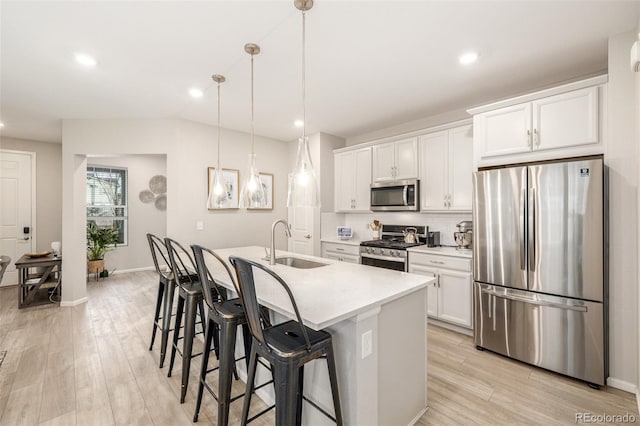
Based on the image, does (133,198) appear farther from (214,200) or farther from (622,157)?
(622,157)

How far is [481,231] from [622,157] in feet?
3.61

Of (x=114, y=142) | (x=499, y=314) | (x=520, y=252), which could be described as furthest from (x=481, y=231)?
(x=114, y=142)

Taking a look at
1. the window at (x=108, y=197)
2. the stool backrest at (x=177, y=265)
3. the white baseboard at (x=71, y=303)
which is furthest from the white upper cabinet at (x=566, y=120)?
the window at (x=108, y=197)

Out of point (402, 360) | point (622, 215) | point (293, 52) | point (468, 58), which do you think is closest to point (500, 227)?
point (622, 215)

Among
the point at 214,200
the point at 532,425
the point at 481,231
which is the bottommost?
the point at 532,425

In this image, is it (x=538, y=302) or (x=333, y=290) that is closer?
(x=333, y=290)

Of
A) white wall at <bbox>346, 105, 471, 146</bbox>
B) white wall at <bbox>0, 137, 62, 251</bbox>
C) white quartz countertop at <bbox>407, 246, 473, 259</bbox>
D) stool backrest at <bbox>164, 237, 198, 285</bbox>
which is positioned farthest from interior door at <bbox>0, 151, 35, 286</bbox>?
white quartz countertop at <bbox>407, 246, 473, 259</bbox>

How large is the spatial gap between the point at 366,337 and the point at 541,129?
2.43 meters

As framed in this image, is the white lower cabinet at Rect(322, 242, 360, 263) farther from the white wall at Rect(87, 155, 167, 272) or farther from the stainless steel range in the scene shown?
the white wall at Rect(87, 155, 167, 272)

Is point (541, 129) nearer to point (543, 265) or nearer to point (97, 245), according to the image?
point (543, 265)

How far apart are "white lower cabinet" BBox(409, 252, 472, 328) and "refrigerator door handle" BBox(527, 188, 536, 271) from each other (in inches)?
25.4

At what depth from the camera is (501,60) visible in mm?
2504

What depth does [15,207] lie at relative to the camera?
16.5ft

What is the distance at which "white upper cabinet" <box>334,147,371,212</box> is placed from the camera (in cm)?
445
